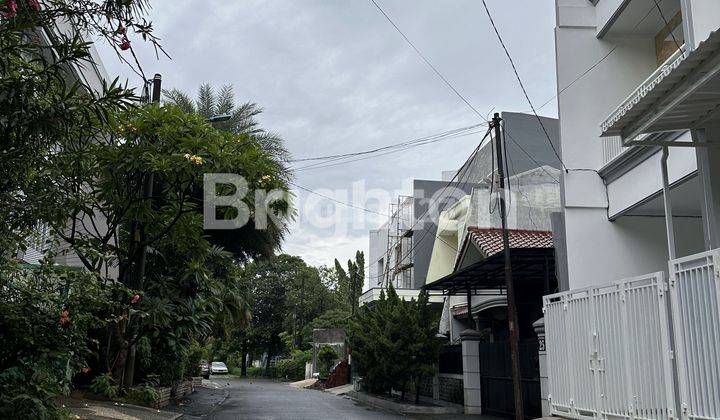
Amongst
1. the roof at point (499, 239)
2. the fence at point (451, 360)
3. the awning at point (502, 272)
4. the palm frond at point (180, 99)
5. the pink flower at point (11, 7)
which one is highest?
the palm frond at point (180, 99)

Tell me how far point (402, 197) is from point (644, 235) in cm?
3191

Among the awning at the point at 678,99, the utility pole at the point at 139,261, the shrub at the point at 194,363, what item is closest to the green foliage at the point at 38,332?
the utility pole at the point at 139,261

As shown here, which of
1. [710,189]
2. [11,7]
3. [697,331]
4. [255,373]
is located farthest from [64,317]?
[255,373]

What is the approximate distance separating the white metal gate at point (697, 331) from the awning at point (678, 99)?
167cm

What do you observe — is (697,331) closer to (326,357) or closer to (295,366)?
(326,357)

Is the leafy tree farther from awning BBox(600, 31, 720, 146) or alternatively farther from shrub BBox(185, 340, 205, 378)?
shrub BBox(185, 340, 205, 378)

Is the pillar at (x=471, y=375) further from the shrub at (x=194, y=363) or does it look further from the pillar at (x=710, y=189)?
the shrub at (x=194, y=363)

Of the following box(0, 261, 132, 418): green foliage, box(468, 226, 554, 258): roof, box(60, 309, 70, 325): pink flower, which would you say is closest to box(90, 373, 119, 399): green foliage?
box(0, 261, 132, 418): green foliage

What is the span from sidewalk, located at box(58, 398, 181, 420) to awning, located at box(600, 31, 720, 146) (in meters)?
9.89

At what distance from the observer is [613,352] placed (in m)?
7.15

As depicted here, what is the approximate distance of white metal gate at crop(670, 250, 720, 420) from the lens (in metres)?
5.69

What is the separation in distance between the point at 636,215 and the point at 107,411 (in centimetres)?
1175

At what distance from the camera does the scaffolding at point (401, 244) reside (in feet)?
141

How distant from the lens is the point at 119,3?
617cm
